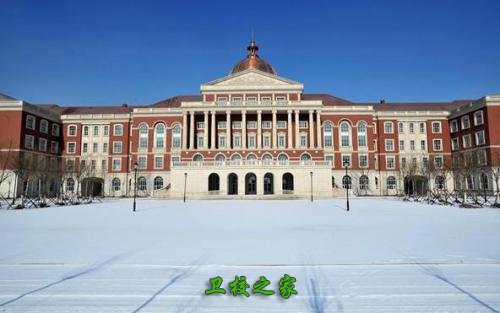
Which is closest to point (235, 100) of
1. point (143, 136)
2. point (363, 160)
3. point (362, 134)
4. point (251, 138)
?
point (251, 138)

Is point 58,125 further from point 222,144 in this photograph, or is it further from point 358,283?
point 358,283

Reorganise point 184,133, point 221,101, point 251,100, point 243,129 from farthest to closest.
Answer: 1. point 251,100
2. point 221,101
3. point 243,129
4. point 184,133

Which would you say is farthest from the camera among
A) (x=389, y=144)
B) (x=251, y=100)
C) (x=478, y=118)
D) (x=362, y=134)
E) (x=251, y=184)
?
(x=389, y=144)

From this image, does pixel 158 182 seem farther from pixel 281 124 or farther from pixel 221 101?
pixel 281 124

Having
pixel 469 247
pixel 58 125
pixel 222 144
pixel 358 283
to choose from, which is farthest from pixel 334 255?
pixel 58 125

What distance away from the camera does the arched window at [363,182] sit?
5534cm

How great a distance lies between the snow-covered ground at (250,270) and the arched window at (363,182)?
4468 centimetres

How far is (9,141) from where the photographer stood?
49.4 m

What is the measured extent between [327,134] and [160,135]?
31.9m

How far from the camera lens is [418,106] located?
220ft

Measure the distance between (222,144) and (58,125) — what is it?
33252 mm

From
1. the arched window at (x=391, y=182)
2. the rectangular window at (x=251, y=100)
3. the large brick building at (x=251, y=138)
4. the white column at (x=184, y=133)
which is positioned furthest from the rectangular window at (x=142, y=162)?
the arched window at (x=391, y=182)

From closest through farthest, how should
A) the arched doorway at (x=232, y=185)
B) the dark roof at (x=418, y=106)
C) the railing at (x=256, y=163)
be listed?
1. the railing at (x=256, y=163)
2. the arched doorway at (x=232, y=185)
3. the dark roof at (x=418, y=106)

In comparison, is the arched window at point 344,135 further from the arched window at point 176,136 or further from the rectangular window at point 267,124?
the arched window at point 176,136
